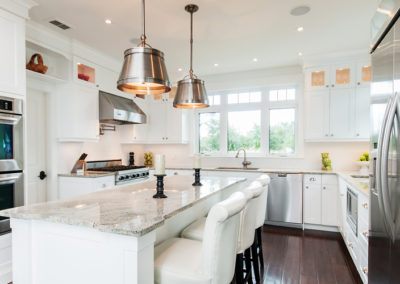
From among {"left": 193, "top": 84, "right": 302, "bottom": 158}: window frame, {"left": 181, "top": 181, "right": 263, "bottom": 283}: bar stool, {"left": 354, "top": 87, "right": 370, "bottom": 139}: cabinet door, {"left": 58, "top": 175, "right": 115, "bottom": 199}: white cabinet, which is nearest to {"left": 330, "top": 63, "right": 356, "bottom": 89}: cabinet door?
{"left": 354, "top": 87, "right": 370, "bottom": 139}: cabinet door

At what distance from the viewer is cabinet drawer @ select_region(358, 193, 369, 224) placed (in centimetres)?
214

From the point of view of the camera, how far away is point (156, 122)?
536cm

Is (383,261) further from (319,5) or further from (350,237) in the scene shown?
(319,5)

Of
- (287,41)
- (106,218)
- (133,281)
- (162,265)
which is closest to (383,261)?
(162,265)

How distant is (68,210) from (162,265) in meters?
0.65

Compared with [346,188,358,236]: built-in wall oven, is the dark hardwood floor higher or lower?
lower

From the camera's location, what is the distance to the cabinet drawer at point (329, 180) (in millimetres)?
3829

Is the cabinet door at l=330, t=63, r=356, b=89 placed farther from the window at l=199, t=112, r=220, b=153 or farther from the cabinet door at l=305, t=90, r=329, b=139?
the window at l=199, t=112, r=220, b=153

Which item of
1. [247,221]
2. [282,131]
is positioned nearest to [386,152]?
[247,221]

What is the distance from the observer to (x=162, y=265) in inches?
53.5

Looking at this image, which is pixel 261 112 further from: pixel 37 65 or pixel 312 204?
pixel 37 65

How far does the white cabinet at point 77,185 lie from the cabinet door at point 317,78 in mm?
3691

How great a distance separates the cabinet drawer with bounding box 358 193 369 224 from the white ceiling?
6.61ft

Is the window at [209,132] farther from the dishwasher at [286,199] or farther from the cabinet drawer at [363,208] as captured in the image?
the cabinet drawer at [363,208]
